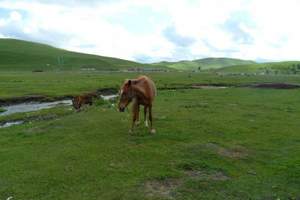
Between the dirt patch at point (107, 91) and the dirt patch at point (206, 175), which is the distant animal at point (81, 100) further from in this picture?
the dirt patch at point (206, 175)

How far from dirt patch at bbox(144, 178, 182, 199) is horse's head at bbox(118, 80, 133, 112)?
4.53m

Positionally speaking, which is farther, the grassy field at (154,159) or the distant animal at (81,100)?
the distant animal at (81,100)

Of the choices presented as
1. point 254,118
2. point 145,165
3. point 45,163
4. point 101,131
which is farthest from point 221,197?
point 254,118

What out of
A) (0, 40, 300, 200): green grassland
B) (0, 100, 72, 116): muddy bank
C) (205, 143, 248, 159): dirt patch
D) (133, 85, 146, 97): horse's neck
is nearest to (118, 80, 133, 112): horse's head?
(133, 85, 146, 97): horse's neck

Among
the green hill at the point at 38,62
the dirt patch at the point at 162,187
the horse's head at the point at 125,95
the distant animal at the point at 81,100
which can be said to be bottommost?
the dirt patch at the point at 162,187

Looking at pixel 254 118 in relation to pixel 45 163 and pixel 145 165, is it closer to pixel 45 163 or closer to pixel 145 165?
pixel 145 165

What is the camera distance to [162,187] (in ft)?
33.9

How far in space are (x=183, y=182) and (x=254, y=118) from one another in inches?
511

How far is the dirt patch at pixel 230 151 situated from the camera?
13619mm

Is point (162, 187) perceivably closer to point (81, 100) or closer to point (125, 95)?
point (125, 95)

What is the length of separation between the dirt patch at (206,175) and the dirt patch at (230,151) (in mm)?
2083

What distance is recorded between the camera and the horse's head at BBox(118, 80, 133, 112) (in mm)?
14560

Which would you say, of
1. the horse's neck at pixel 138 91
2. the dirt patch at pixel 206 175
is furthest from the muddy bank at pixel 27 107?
the dirt patch at pixel 206 175

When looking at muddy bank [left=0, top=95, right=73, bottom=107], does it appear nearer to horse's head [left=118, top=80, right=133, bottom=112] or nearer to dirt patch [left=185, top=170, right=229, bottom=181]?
horse's head [left=118, top=80, right=133, bottom=112]
